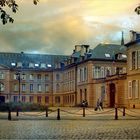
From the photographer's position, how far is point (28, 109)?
165 ft

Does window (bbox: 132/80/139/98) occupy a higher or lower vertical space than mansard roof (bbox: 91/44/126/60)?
lower

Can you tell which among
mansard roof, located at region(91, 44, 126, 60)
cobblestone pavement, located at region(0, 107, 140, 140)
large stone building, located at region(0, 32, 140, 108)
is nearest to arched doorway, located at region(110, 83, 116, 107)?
large stone building, located at region(0, 32, 140, 108)

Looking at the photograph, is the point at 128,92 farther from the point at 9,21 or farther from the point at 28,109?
the point at 9,21

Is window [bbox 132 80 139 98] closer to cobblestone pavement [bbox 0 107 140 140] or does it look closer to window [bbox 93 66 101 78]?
window [bbox 93 66 101 78]

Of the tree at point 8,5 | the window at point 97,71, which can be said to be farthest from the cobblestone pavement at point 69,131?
the window at point 97,71

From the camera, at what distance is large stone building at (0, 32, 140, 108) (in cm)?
6562

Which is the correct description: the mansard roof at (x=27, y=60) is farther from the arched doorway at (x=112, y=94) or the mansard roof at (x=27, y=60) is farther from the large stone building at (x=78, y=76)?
the arched doorway at (x=112, y=94)

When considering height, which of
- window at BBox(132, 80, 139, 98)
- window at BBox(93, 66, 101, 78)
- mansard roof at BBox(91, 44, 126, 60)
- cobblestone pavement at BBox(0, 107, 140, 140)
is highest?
mansard roof at BBox(91, 44, 126, 60)

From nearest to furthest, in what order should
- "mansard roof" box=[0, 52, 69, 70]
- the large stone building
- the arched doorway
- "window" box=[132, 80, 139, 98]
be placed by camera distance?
"window" box=[132, 80, 139, 98]
the large stone building
the arched doorway
"mansard roof" box=[0, 52, 69, 70]

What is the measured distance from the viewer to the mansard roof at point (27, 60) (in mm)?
116750

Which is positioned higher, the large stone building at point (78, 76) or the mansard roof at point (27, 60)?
the mansard roof at point (27, 60)

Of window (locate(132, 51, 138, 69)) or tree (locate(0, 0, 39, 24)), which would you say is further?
window (locate(132, 51, 138, 69))

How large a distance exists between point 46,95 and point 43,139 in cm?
10239

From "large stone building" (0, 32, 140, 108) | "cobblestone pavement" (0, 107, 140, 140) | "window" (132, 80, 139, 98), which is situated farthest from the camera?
"large stone building" (0, 32, 140, 108)
